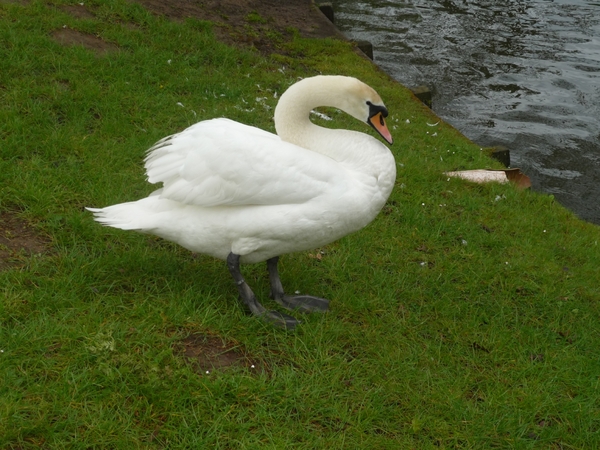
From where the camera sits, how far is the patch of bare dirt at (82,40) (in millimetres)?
6534

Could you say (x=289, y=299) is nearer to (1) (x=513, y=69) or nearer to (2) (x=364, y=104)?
(2) (x=364, y=104)

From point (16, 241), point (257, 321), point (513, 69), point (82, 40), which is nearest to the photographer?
point (257, 321)

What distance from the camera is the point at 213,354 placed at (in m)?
3.30

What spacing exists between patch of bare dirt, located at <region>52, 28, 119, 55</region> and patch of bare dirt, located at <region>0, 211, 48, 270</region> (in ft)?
9.90

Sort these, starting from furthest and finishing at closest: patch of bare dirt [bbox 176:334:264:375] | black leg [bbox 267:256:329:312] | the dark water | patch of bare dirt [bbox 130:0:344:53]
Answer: the dark water, patch of bare dirt [bbox 130:0:344:53], black leg [bbox 267:256:329:312], patch of bare dirt [bbox 176:334:264:375]

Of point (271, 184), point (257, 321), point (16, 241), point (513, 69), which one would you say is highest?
point (271, 184)

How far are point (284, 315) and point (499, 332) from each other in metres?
1.37

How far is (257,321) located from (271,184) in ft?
2.57

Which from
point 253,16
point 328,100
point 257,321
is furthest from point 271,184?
point 253,16

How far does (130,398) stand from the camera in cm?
290

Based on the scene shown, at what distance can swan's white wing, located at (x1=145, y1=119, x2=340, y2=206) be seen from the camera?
3.29 metres

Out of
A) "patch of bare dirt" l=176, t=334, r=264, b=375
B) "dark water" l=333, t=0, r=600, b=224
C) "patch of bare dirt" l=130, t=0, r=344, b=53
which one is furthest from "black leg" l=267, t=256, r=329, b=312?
"patch of bare dirt" l=130, t=0, r=344, b=53

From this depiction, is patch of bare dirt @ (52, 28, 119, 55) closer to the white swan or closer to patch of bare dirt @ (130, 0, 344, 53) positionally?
patch of bare dirt @ (130, 0, 344, 53)

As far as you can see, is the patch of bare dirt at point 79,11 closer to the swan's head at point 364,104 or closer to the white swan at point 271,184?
the white swan at point 271,184
